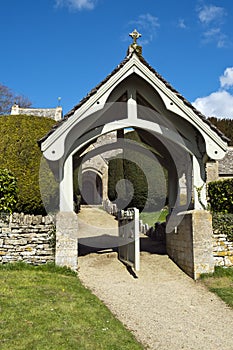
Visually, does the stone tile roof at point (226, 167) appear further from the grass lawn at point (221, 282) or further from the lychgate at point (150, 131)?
the grass lawn at point (221, 282)

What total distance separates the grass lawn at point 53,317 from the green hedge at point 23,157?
6.60 metres

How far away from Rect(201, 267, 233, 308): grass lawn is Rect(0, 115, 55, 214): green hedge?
8.25 meters

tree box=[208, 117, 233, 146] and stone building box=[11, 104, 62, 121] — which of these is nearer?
stone building box=[11, 104, 62, 121]

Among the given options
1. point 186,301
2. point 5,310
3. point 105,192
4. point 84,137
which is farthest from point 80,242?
point 105,192

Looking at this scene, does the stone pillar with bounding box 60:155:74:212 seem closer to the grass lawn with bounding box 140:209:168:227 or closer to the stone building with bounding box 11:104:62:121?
the grass lawn with bounding box 140:209:168:227

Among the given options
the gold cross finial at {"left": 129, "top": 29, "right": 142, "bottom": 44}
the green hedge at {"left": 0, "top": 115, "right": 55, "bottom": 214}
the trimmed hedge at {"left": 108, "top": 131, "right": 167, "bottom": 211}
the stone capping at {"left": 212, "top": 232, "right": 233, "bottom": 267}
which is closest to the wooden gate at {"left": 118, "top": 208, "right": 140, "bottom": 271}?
the stone capping at {"left": 212, "top": 232, "right": 233, "bottom": 267}

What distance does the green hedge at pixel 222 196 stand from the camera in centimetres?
1066

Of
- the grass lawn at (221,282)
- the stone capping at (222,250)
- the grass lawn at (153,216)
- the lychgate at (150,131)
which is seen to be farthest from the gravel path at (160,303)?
the grass lawn at (153,216)

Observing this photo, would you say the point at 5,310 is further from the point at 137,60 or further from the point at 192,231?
the point at 137,60

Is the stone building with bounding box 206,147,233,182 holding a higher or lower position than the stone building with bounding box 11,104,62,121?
lower

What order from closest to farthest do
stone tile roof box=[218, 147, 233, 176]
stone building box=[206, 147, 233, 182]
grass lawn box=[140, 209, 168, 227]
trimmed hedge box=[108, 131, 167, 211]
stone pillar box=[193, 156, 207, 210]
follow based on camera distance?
1. stone pillar box=[193, 156, 207, 210]
2. grass lawn box=[140, 209, 168, 227]
3. trimmed hedge box=[108, 131, 167, 211]
4. stone building box=[206, 147, 233, 182]
5. stone tile roof box=[218, 147, 233, 176]

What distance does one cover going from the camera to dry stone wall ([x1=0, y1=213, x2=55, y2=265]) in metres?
8.79

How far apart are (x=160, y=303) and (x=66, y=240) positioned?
2773mm

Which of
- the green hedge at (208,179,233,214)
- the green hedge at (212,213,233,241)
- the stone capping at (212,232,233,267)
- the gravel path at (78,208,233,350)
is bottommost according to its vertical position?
the gravel path at (78,208,233,350)
